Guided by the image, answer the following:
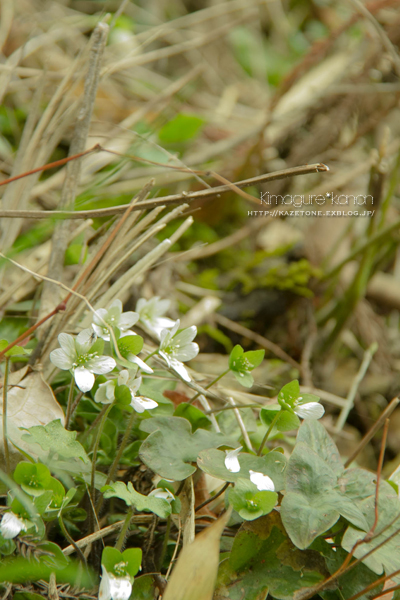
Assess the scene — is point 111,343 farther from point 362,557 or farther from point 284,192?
point 284,192

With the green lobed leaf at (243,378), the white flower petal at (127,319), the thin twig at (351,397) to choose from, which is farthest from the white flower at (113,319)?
the thin twig at (351,397)

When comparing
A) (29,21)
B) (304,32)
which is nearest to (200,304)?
(29,21)

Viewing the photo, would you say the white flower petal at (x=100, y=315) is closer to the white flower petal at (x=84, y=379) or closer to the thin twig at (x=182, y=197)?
the white flower petal at (x=84, y=379)

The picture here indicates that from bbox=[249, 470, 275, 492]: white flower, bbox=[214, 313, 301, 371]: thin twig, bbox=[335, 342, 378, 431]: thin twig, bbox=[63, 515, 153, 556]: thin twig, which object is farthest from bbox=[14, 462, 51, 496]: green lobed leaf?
bbox=[214, 313, 301, 371]: thin twig

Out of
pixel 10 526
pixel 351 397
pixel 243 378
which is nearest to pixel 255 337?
pixel 351 397

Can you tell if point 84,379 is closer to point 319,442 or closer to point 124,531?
point 124,531
